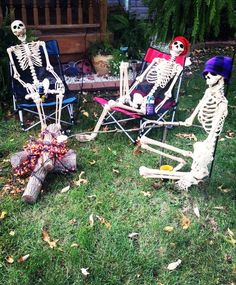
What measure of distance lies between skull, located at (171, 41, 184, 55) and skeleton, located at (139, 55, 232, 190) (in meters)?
1.04

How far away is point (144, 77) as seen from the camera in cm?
459

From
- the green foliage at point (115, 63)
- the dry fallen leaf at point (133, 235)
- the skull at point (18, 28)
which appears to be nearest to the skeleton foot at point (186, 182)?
the dry fallen leaf at point (133, 235)

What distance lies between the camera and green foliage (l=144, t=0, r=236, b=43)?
393 centimetres

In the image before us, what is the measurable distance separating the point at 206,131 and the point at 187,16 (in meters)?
1.70

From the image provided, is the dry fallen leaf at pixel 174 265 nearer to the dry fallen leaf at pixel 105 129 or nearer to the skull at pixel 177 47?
the dry fallen leaf at pixel 105 129

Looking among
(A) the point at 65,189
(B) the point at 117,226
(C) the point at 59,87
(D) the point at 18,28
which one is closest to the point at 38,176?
(A) the point at 65,189

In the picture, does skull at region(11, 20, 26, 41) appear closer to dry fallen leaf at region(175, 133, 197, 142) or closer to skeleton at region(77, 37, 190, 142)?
skeleton at region(77, 37, 190, 142)

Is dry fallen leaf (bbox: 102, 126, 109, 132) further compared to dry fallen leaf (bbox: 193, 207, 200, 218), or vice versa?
dry fallen leaf (bbox: 102, 126, 109, 132)

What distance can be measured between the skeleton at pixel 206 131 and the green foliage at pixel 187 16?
1130 millimetres

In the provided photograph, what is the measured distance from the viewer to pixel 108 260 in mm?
2818

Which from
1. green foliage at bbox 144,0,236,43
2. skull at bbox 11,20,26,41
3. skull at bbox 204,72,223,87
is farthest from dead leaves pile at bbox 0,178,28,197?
green foliage at bbox 144,0,236,43

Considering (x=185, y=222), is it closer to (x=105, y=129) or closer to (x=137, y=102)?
(x=137, y=102)

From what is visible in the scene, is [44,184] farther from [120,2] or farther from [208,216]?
[120,2]

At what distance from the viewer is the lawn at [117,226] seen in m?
2.73
